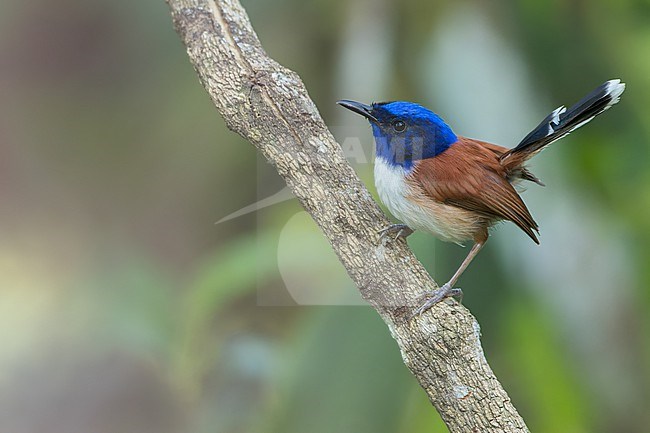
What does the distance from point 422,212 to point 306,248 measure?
80 cm

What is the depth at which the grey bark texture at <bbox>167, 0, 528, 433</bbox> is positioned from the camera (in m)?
1.36

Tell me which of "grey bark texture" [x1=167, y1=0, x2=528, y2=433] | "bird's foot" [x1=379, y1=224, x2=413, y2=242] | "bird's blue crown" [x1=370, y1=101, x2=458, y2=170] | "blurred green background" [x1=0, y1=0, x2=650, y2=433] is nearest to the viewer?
"grey bark texture" [x1=167, y1=0, x2=528, y2=433]

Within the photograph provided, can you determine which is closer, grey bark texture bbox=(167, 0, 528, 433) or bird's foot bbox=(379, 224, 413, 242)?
grey bark texture bbox=(167, 0, 528, 433)

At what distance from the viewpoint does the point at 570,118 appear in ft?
5.01

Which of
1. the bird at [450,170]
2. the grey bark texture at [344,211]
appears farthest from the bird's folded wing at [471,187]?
the grey bark texture at [344,211]

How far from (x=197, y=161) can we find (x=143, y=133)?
0.31 meters

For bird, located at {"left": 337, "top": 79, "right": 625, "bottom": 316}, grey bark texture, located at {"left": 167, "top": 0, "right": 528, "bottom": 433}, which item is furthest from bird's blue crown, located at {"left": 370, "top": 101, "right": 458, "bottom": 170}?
grey bark texture, located at {"left": 167, "top": 0, "right": 528, "bottom": 433}

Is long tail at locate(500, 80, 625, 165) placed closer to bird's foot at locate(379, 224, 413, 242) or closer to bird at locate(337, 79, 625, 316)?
bird at locate(337, 79, 625, 316)

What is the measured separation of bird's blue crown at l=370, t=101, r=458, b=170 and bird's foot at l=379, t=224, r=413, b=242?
0.43 ft

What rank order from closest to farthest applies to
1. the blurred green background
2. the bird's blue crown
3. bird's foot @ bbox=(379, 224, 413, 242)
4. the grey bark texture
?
the grey bark texture → bird's foot @ bbox=(379, 224, 413, 242) → the bird's blue crown → the blurred green background

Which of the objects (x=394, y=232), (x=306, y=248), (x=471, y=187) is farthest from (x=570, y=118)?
(x=306, y=248)

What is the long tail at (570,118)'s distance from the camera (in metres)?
1.53

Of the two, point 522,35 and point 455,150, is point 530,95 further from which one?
point 455,150

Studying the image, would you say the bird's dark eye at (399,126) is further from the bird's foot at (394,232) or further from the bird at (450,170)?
the bird's foot at (394,232)
